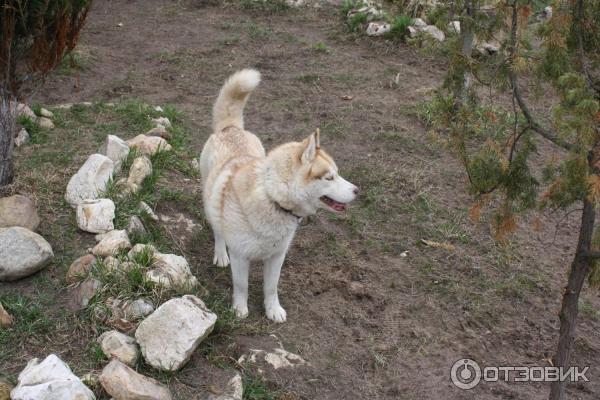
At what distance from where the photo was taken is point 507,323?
13.8 feet

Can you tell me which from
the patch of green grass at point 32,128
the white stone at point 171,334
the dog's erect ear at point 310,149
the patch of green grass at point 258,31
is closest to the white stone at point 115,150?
the patch of green grass at point 32,128

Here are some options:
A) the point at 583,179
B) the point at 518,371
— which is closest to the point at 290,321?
the point at 518,371

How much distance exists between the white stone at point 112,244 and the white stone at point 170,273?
0.25 meters

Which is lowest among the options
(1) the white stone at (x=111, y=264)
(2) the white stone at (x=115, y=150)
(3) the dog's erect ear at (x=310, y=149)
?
(1) the white stone at (x=111, y=264)

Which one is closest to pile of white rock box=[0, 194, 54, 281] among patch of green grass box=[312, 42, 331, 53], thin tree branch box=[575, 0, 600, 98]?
thin tree branch box=[575, 0, 600, 98]

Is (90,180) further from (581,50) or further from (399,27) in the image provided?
(399,27)

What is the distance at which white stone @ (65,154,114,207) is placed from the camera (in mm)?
4406

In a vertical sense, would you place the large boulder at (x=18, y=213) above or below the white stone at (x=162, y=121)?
above

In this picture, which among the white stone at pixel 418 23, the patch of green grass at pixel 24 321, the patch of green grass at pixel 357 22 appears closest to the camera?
the patch of green grass at pixel 24 321

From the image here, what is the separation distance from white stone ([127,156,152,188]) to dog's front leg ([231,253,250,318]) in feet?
4.41

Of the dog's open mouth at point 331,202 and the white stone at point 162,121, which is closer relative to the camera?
the dog's open mouth at point 331,202

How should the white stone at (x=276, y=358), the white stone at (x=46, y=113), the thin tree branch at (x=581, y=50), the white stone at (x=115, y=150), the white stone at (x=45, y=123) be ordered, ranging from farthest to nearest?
the white stone at (x=46, y=113) < the white stone at (x=45, y=123) < the white stone at (x=115, y=150) < the white stone at (x=276, y=358) < the thin tree branch at (x=581, y=50)

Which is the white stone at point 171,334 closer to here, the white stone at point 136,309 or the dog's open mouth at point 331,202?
the white stone at point 136,309

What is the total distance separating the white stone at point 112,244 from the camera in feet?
12.9
